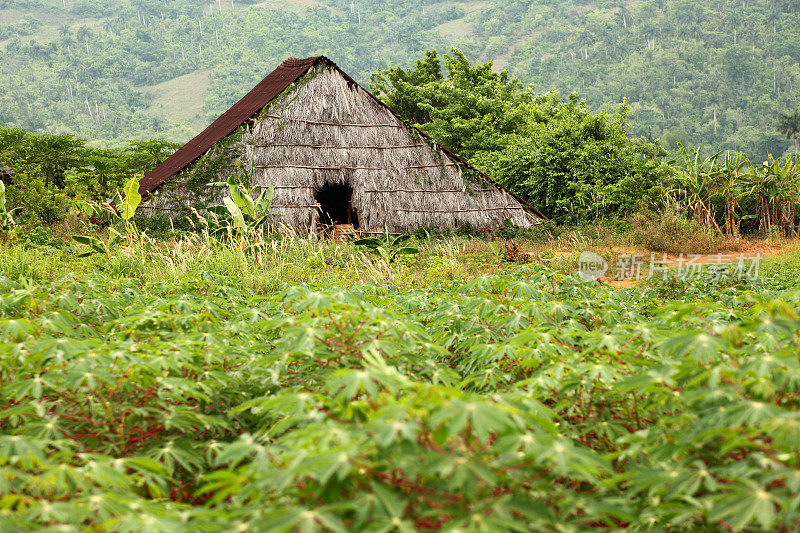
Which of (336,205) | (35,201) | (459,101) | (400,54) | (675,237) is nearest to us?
(675,237)

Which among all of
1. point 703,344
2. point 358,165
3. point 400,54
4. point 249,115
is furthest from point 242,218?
point 400,54

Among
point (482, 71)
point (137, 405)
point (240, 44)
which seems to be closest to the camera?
point (137, 405)

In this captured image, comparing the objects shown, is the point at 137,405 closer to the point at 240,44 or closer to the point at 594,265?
the point at 594,265

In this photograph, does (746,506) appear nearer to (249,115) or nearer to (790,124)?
(249,115)

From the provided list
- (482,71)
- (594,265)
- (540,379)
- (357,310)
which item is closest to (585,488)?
(540,379)

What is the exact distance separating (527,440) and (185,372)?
1.92 m

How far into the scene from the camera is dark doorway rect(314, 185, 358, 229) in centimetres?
1424

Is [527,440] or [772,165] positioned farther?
[772,165]

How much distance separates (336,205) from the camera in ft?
54.3

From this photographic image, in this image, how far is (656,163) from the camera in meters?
16.7

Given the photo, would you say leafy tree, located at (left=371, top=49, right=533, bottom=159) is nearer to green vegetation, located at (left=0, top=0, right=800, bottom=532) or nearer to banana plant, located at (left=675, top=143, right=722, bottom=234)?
green vegetation, located at (left=0, top=0, right=800, bottom=532)

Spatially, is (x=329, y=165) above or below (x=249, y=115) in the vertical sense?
below

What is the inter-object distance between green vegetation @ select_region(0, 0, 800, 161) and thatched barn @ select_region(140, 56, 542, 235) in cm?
4632

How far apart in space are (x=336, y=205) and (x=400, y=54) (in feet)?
287
